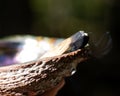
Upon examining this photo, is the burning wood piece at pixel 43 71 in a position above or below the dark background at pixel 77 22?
below

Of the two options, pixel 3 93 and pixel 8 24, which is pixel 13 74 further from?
pixel 8 24

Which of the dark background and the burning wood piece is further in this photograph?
the dark background

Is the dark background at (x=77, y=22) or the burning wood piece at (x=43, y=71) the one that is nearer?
the burning wood piece at (x=43, y=71)

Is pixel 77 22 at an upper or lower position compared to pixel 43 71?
upper

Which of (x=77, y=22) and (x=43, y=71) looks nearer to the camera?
(x=43, y=71)
